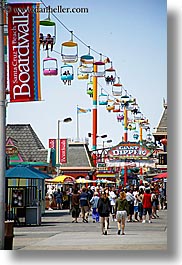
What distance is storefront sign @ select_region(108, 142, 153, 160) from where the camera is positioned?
1551 inches

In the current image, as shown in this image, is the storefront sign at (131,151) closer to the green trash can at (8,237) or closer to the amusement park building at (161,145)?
the amusement park building at (161,145)

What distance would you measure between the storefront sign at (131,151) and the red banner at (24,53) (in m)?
20.1

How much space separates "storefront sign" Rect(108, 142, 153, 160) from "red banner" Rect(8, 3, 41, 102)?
20.1 meters

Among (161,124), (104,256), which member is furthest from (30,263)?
(161,124)

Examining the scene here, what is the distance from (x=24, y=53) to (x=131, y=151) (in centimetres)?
2040

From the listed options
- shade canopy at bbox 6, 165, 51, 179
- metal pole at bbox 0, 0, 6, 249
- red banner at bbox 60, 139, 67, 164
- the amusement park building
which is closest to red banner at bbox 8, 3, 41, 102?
metal pole at bbox 0, 0, 6, 249

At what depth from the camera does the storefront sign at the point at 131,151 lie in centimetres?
3941

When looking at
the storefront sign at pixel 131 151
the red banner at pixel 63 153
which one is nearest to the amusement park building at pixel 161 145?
the red banner at pixel 63 153

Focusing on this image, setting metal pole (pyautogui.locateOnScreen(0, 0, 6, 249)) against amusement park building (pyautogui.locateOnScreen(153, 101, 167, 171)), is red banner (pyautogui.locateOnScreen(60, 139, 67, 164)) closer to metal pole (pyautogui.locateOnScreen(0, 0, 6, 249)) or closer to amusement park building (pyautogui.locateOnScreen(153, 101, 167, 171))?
amusement park building (pyautogui.locateOnScreen(153, 101, 167, 171))

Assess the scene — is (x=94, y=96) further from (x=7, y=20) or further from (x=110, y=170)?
(x=7, y=20)

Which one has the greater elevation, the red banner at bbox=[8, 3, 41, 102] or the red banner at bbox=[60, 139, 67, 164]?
the red banner at bbox=[8, 3, 41, 102]

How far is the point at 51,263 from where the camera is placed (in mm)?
17406

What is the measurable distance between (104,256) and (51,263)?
1.26 meters

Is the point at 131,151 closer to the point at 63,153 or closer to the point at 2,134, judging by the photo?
the point at 63,153
